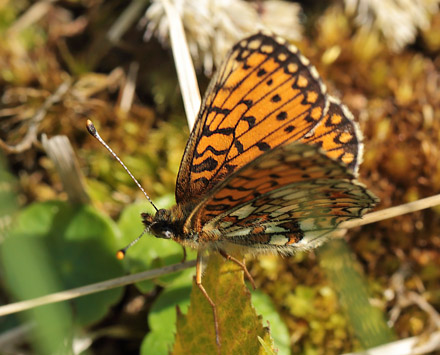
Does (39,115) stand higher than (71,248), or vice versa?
(39,115)

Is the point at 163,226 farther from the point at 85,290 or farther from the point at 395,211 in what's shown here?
the point at 395,211

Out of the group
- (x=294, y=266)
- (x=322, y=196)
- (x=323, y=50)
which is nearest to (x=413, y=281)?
(x=294, y=266)

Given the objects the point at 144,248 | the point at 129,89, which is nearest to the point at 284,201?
the point at 144,248

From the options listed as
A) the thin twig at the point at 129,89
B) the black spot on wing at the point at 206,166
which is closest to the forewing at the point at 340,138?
the black spot on wing at the point at 206,166

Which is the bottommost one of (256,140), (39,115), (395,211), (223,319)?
(395,211)

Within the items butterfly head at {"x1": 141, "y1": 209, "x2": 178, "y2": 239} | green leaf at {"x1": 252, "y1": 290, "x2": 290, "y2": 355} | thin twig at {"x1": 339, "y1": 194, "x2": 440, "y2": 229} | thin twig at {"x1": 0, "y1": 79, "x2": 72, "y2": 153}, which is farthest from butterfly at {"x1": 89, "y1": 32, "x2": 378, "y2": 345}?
thin twig at {"x1": 0, "y1": 79, "x2": 72, "y2": 153}

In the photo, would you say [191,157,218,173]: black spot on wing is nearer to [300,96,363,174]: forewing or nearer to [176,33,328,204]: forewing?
[176,33,328,204]: forewing
